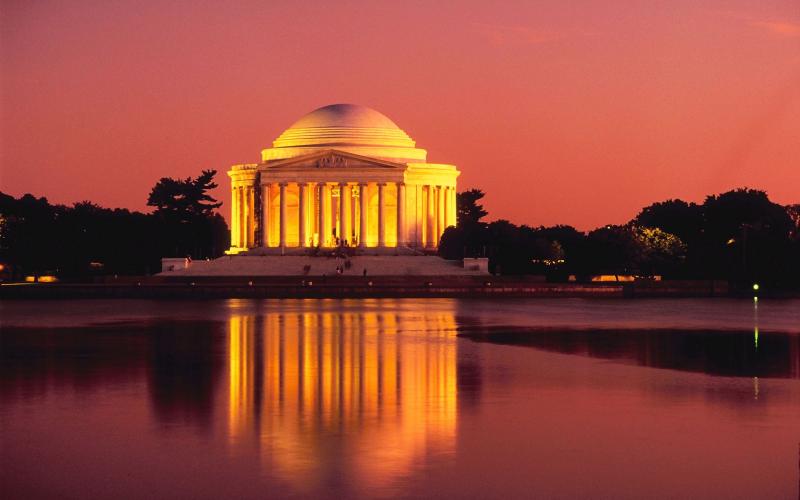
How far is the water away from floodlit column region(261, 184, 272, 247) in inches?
3829

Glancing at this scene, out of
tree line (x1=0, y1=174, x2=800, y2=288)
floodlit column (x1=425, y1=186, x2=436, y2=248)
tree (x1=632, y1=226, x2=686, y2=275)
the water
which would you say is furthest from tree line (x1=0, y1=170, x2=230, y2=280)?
the water

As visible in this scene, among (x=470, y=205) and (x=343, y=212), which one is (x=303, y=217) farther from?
(x=470, y=205)

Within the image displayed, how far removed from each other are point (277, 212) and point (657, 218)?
47930 mm

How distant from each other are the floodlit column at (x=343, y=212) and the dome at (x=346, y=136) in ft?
13.2

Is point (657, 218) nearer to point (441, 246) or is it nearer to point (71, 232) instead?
point (441, 246)

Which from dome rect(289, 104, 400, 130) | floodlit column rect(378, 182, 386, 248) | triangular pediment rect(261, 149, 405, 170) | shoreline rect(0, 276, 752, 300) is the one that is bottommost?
shoreline rect(0, 276, 752, 300)

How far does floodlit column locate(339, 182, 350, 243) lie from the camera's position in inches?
6009

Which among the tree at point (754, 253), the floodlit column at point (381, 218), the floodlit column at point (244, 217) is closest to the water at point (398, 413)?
the tree at point (754, 253)

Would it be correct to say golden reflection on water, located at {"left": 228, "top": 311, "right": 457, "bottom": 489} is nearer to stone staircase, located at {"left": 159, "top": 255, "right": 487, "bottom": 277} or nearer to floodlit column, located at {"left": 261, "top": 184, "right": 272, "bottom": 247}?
stone staircase, located at {"left": 159, "top": 255, "right": 487, "bottom": 277}

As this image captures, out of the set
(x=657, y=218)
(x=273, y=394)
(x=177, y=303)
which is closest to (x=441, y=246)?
(x=657, y=218)

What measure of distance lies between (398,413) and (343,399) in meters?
2.64

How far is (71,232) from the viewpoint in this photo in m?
135

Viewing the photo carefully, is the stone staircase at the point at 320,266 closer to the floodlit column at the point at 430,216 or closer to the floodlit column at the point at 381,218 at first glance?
the floodlit column at the point at 381,218

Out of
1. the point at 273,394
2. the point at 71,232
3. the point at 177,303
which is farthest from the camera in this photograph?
the point at 71,232
